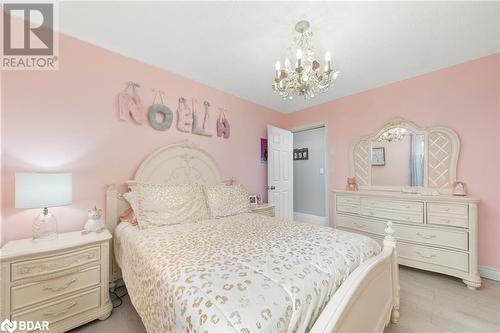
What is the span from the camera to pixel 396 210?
2.60 m

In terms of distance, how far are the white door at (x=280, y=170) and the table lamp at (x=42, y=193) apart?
2699 millimetres

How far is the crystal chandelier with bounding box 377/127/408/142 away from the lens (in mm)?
2900

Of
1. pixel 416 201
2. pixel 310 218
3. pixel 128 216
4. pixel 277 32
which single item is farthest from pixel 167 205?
pixel 310 218

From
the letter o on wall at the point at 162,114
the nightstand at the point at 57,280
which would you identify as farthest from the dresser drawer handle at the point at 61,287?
the letter o on wall at the point at 162,114

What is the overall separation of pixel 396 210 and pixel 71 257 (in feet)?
11.1

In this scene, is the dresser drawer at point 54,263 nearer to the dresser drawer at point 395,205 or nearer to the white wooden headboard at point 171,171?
the white wooden headboard at point 171,171

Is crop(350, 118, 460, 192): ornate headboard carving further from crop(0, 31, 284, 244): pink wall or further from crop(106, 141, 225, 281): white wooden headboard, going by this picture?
crop(0, 31, 284, 244): pink wall

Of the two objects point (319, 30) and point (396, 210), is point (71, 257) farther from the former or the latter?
point (396, 210)

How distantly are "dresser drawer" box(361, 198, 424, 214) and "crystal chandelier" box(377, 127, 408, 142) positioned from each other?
947 mm

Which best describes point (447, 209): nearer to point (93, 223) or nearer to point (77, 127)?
point (93, 223)

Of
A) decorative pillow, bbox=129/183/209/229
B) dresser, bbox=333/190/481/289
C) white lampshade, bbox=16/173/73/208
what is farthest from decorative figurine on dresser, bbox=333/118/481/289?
white lampshade, bbox=16/173/73/208

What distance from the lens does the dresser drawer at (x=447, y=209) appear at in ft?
7.14

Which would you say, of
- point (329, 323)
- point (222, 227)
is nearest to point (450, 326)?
point (329, 323)

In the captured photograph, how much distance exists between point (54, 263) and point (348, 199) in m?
3.28
